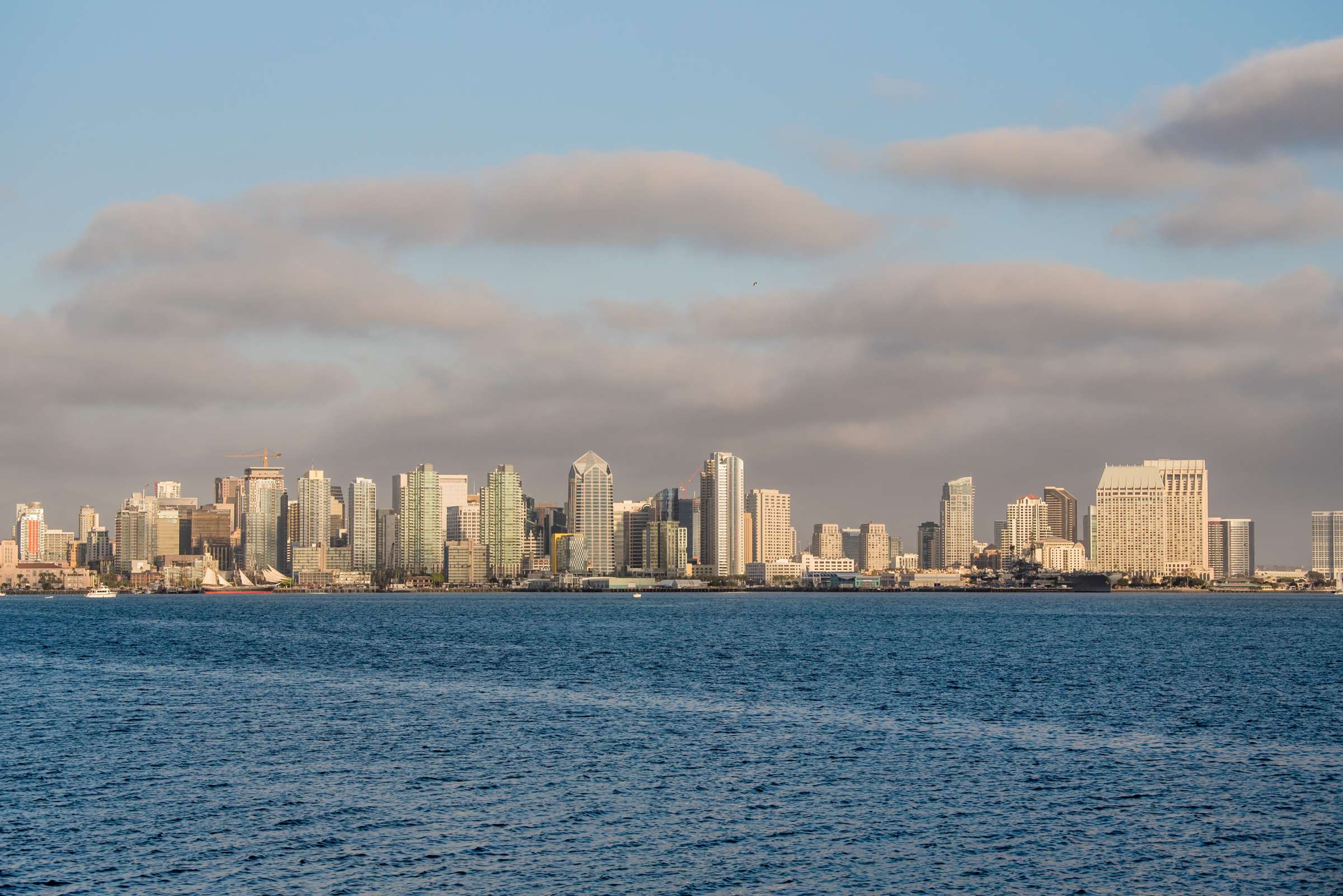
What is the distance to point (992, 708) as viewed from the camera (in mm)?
73250

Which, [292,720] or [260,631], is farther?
[260,631]

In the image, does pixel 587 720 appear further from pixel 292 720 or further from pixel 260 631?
pixel 260 631

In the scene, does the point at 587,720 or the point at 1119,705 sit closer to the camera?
the point at 587,720

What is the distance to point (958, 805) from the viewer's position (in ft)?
150

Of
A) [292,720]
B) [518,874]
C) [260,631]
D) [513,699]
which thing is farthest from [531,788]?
[260,631]

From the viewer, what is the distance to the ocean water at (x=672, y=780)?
37.3m

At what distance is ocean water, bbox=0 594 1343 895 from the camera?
3728 cm

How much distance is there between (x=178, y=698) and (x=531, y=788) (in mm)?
38874

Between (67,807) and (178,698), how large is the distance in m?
34.7

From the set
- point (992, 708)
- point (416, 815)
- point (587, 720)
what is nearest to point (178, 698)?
point (587, 720)

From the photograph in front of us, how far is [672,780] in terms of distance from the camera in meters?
50.3

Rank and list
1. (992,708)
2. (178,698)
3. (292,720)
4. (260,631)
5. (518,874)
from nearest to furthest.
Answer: (518,874) < (292,720) < (992,708) < (178,698) < (260,631)

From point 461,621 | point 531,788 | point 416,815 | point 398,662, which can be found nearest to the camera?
point 416,815

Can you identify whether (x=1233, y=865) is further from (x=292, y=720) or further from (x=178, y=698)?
(x=178, y=698)
